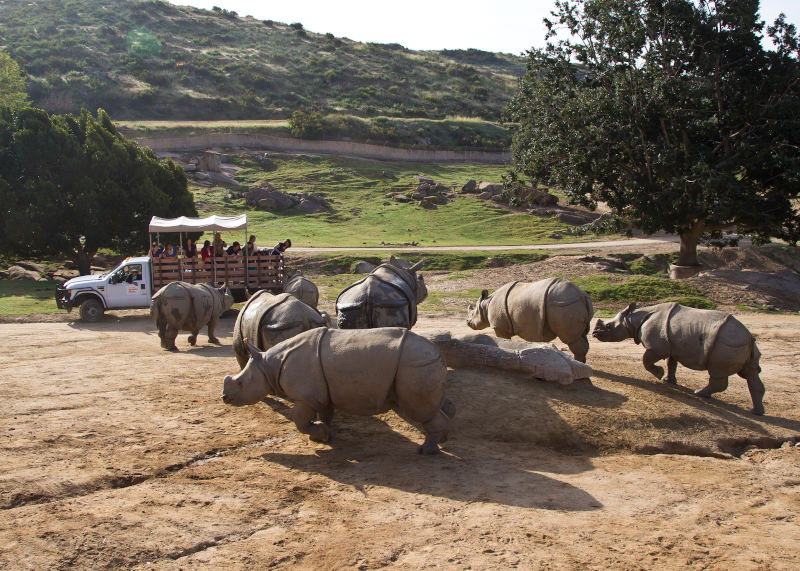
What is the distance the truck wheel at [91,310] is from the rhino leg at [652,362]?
643 inches

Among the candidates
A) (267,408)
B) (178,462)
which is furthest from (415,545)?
(267,408)

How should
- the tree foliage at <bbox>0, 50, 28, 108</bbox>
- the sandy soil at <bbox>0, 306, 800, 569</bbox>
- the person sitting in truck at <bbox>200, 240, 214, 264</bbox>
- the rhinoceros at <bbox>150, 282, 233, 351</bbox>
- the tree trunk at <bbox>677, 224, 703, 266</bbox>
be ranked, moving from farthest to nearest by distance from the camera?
the tree foliage at <bbox>0, 50, 28, 108</bbox>
the tree trunk at <bbox>677, 224, 703, 266</bbox>
the person sitting in truck at <bbox>200, 240, 214, 264</bbox>
the rhinoceros at <bbox>150, 282, 233, 351</bbox>
the sandy soil at <bbox>0, 306, 800, 569</bbox>

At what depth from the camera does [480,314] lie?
14.7m

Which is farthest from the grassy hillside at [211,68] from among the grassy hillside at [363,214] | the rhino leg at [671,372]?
the rhino leg at [671,372]

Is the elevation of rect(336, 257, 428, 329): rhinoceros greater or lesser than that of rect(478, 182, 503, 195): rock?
lesser

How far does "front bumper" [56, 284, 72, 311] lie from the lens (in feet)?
69.5

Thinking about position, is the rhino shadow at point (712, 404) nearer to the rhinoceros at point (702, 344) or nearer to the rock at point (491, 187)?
the rhinoceros at point (702, 344)

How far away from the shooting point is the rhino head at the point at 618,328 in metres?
12.9

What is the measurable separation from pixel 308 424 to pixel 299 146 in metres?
56.5

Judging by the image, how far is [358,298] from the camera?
11938mm

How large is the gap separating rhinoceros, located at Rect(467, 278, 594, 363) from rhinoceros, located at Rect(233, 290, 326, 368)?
13.3ft

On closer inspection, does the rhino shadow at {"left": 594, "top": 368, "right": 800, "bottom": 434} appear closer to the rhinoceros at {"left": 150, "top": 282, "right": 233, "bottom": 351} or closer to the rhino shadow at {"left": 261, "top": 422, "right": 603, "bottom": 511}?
the rhino shadow at {"left": 261, "top": 422, "right": 603, "bottom": 511}

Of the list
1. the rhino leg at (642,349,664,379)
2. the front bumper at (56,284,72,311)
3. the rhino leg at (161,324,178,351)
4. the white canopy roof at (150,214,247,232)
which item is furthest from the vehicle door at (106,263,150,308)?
the rhino leg at (642,349,664,379)

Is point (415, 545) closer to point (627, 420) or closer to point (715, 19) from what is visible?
point (627, 420)
